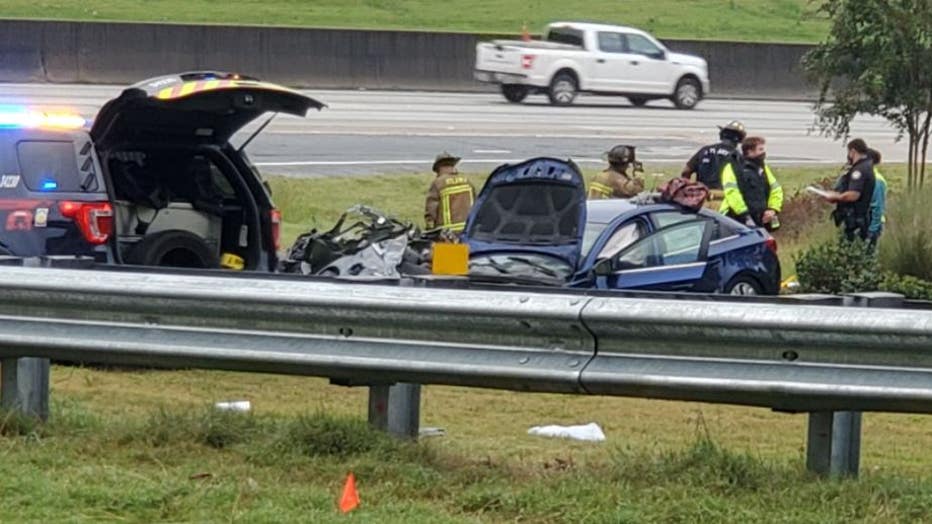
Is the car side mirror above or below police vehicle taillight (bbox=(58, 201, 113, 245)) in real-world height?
below

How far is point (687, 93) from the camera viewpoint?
38656mm

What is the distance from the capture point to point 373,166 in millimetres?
26734

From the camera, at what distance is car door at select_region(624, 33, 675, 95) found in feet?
124

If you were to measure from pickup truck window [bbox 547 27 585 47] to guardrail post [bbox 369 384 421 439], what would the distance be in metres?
31.0

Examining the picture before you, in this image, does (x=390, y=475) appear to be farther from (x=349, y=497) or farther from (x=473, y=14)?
(x=473, y=14)

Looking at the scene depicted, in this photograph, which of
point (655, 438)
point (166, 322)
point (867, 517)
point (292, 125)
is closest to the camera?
point (867, 517)

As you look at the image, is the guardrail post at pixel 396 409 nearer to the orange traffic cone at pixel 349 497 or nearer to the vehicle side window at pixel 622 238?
the orange traffic cone at pixel 349 497

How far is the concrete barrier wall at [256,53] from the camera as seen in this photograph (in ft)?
120

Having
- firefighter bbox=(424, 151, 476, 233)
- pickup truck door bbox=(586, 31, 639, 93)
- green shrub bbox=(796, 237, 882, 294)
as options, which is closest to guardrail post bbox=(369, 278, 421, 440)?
firefighter bbox=(424, 151, 476, 233)

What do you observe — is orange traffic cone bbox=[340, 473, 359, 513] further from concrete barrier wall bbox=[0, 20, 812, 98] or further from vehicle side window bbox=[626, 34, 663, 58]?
vehicle side window bbox=[626, 34, 663, 58]

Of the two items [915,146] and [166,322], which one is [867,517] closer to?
[166,322]

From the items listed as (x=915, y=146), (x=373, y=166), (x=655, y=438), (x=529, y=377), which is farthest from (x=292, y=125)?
(x=529, y=377)

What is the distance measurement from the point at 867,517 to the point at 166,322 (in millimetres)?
2751

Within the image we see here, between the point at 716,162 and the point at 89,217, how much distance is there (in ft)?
24.7
